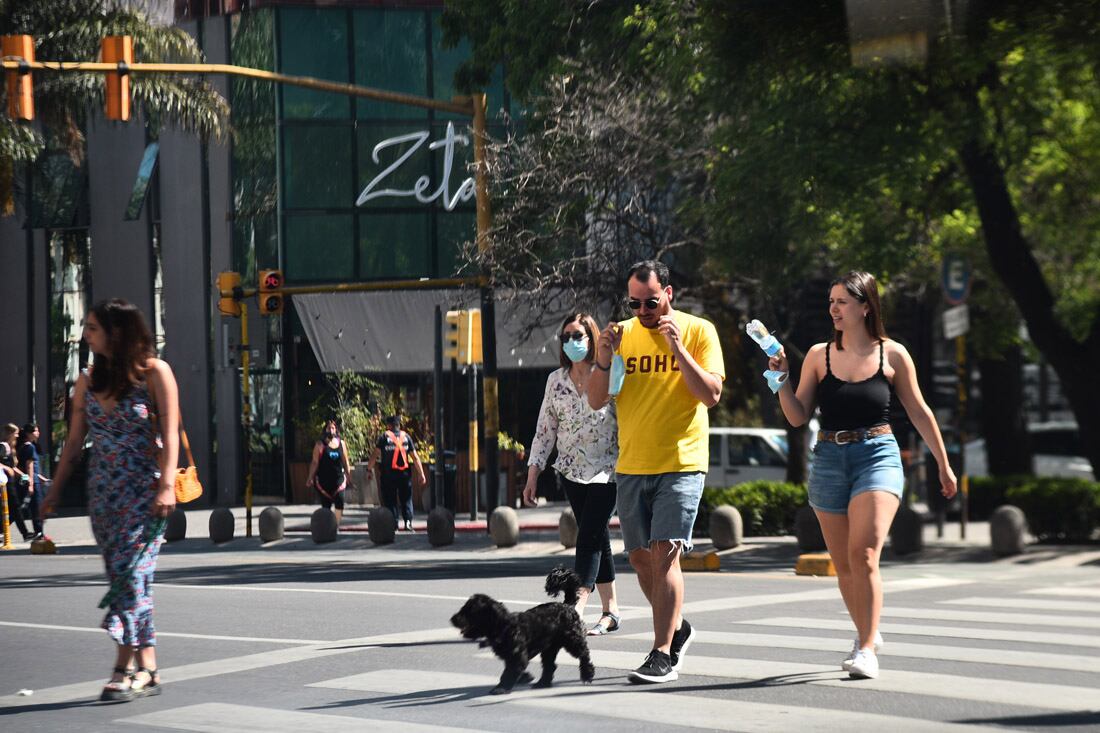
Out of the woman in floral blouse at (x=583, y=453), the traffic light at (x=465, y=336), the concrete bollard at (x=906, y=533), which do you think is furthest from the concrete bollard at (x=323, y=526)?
the woman in floral blouse at (x=583, y=453)

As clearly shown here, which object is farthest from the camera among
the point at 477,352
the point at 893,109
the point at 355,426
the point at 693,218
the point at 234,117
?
the point at 234,117

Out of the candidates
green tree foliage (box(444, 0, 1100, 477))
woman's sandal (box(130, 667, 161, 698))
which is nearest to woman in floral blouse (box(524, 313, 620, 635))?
woman's sandal (box(130, 667, 161, 698))

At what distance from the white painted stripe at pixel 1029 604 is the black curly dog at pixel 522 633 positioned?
15.6ft

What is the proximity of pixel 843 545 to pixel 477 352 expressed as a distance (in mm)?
14334

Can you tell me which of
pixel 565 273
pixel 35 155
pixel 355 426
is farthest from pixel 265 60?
pixel 565 273

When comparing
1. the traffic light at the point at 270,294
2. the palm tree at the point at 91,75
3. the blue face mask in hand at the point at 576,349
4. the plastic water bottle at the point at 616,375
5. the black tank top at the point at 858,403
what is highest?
the palm tree at the point at 91,75

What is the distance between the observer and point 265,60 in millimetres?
30422

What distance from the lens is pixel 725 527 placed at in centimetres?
1755

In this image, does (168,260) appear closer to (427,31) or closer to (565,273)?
(427,31)

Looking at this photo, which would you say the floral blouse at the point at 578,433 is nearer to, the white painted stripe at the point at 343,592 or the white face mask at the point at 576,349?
the white face mask at the point at 576,349

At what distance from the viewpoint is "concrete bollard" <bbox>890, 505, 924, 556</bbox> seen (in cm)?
1661

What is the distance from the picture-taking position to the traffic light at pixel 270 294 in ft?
69.4

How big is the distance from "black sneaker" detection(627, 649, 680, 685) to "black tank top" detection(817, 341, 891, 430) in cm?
132

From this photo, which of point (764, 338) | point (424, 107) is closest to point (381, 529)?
point (424, 107)
